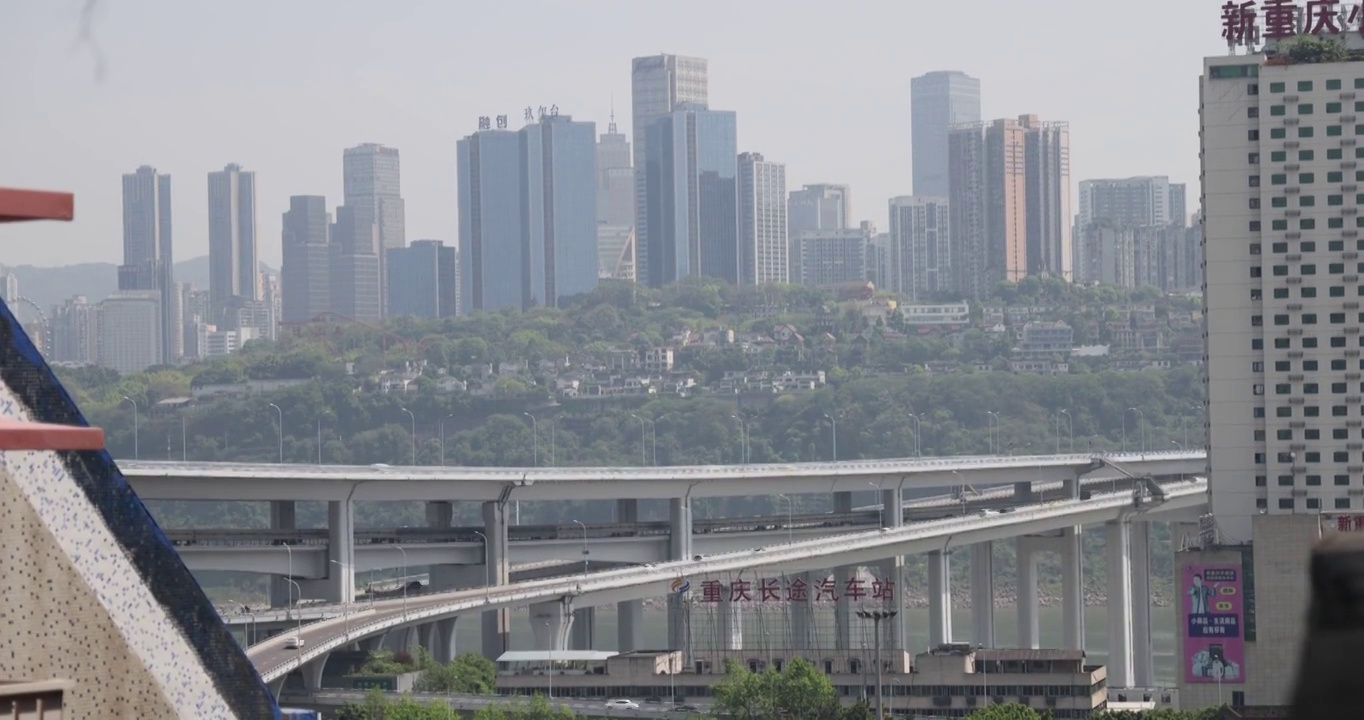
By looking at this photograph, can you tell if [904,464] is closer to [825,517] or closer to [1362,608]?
[825,517]

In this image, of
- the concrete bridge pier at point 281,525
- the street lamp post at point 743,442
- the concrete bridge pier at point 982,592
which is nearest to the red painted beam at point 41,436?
the concrete bridge pier at point 281,525

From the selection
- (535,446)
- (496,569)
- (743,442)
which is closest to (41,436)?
(496,569)

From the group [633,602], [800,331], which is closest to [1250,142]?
[633,602]

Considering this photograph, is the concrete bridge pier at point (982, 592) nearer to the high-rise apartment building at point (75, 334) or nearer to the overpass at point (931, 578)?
the overpass at point (931, 578)

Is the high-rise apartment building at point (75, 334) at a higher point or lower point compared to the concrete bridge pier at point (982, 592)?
higher

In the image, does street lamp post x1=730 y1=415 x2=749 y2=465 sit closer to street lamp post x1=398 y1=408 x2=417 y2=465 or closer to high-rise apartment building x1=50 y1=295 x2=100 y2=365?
street lamp post x1=398 y1=408 x2=417 y2=465

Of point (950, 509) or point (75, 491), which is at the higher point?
point (75, 491)

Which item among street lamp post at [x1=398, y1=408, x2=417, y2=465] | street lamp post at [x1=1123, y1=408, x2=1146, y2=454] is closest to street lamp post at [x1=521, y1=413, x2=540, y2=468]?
street lamp post at [x1=398, y1=408, x2=417, y2=465]

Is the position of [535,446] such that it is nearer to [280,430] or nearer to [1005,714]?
[280,430]
